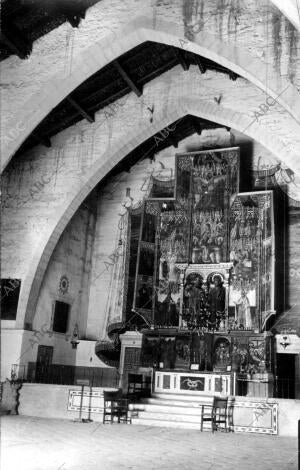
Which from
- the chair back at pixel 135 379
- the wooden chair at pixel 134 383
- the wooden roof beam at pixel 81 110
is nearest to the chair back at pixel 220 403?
the wooden chair at pixel 134 383

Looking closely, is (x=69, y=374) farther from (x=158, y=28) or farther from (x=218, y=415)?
(x=158, y=28)

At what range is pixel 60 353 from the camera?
1772 centimetres

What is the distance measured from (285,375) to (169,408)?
485 centimetres

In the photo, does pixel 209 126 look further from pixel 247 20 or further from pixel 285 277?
pixel 247 20

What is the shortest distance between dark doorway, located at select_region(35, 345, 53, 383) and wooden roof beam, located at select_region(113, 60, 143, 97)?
827 cm

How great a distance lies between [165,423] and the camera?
12391mm

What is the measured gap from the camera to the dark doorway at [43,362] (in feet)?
53.1

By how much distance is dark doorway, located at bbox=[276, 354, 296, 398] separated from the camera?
16.1 metres

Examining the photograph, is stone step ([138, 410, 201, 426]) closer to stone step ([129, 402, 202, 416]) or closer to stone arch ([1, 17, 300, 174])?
stone step ([129, 402, 202, 416])

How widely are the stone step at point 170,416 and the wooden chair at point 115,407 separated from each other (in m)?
0.57

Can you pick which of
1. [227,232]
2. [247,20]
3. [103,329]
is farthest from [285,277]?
[247,20]

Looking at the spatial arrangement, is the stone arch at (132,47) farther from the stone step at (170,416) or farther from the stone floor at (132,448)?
Result: the stone step at (170,416)

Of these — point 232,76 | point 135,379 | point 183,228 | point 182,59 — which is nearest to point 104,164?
point 183,228

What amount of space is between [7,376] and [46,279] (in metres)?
3.28
